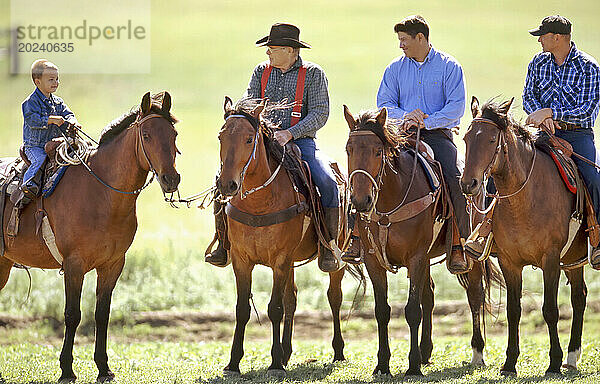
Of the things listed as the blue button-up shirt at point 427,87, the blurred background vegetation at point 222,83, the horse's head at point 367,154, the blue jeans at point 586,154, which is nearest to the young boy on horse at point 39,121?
the horse's head at point 367,154

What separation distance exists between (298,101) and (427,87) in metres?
1.48

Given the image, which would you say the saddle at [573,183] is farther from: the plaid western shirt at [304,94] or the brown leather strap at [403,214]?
the plaid western shirt at [304,94]

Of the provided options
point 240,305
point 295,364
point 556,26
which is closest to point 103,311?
point 240,305

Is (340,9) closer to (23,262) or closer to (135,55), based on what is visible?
(135,55)

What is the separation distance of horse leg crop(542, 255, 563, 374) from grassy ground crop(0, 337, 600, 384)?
20cm

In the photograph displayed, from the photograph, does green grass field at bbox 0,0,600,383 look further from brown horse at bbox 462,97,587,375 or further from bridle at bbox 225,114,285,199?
bridle at bbox 225,114,285,199

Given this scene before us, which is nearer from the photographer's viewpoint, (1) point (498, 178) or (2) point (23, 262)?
(1) point (498, 178)

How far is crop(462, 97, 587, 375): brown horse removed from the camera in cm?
768

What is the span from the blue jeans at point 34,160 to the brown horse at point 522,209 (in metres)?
4.17

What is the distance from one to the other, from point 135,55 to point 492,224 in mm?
11772

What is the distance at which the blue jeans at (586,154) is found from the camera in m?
8.34

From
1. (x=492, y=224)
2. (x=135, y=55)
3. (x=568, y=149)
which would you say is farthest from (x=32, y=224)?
(x=135, y=55)

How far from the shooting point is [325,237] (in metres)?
8.73

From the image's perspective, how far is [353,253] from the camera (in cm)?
884
